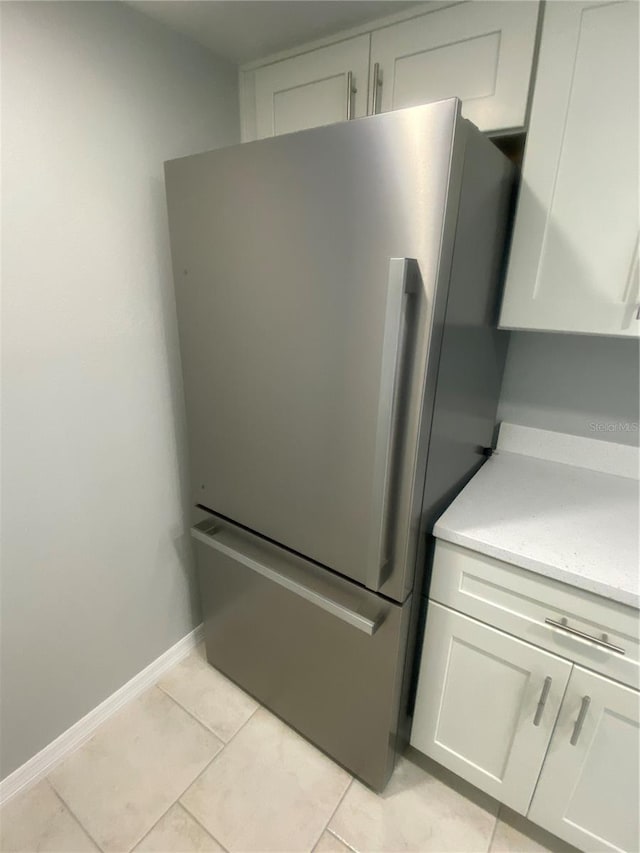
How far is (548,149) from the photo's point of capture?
103 cm

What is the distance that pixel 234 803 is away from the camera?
51.3 inches

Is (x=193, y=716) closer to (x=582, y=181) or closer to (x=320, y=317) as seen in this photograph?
(x=320, y=317)

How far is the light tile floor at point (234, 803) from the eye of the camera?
3.98ft

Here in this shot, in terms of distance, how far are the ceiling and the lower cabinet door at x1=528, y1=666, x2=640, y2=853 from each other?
5.59 ft

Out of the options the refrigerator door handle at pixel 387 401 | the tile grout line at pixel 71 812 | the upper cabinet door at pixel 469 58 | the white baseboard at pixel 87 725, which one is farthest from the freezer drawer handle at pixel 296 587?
the upper cabinet door at pixel 469 58

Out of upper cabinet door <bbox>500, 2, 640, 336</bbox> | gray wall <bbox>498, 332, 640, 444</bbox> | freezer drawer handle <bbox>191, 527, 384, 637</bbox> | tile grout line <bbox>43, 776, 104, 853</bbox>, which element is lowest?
tile grout line <bbox>43, 776, 104, 853</bbox>

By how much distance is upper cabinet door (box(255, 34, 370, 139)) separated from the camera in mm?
1175

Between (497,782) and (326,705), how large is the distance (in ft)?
1.66

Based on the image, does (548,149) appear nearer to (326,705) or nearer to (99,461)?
(99,461)

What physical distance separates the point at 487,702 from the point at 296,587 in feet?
1.93

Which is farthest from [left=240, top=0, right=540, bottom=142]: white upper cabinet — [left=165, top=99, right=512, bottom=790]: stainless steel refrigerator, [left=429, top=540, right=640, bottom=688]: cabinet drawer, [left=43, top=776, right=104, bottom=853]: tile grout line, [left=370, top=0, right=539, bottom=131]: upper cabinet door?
[left=43, top=776, right=104, bottom=853]: tile grout line

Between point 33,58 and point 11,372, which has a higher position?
point 33,58

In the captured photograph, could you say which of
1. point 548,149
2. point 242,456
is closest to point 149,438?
point 242,456

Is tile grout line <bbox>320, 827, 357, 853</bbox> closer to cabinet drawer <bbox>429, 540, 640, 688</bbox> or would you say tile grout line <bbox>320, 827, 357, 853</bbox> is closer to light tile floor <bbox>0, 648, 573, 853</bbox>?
light tile floor <bbox>0, 648, 573, 853</bbox>
